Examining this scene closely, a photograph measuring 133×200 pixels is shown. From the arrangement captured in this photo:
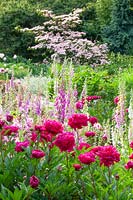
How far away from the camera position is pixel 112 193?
8.44 feet

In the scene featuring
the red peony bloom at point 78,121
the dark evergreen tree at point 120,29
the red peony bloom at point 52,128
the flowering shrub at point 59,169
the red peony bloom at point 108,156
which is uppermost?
the red peony bloom at point 52,128

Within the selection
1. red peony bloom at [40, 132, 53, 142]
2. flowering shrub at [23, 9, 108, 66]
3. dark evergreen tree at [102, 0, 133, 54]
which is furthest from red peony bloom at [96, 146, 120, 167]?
dark evergreen tree at [102, 0, 133, 54]

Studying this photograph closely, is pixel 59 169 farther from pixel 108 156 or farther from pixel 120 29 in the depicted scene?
pixel 120 29

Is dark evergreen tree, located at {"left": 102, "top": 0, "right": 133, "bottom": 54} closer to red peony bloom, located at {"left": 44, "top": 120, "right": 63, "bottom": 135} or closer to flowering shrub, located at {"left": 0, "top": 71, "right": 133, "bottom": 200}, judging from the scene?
flowering shrub, located at {"left": 0, "top": 71, "right": 133, "bottom": 200}

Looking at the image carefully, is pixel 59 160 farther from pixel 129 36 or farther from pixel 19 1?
pixel 19 1

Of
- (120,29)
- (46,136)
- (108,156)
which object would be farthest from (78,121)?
(120,29)

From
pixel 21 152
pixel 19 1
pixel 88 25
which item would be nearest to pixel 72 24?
pixel 88 25

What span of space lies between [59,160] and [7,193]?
381 mm

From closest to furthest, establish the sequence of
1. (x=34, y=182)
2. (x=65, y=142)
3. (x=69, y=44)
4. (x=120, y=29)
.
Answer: (x=34, y=182) → (x=65, y=142) → (x=69, y=44) → (x=120, y=29)

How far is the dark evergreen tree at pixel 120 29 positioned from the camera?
829 inches

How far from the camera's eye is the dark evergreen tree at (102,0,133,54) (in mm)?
21047

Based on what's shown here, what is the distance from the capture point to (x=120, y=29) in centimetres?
2133

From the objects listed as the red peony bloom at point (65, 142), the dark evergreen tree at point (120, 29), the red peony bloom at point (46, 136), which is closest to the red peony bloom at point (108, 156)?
the red peony bloom at point (65, 142)

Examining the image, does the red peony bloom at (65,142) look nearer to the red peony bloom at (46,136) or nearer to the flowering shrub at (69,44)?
the red peony bloom at (46,136)
